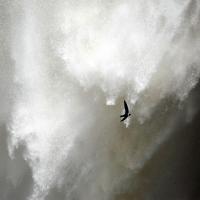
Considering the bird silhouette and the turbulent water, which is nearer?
the bird silhouette

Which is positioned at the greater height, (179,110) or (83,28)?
(83,28)

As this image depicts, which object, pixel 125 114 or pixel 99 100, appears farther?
pixel 99 100

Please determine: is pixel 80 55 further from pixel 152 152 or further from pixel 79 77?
pixel 152 152

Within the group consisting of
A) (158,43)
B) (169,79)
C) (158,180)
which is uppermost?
(158,43)

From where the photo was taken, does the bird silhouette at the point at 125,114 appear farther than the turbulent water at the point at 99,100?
No

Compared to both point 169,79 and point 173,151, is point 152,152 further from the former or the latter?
point 169,79

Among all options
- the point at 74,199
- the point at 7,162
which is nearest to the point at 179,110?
the point at 74,199

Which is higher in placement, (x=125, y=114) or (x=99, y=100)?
(x=99, y=100)
